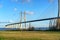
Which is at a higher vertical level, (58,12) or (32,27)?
(58,12)

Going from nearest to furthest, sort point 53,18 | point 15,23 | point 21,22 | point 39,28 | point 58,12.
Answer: point 58,12 → point 53,18 → point 39,28 → point 21,22 → point 15,23

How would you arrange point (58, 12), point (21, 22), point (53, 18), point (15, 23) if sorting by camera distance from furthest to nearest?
1. point (15, 23)
2. point (21, 22)
3. point (53, 18)
4. point (58, 12)

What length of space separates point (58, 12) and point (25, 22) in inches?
653

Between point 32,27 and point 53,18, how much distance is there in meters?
10.7

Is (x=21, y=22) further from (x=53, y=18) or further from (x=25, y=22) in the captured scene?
(x=53, y=18)

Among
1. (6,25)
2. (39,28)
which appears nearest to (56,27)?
(39,28)

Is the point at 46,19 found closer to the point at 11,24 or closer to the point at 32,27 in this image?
the point at 32,27

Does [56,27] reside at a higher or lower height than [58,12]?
lower

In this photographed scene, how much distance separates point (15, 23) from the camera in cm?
6738

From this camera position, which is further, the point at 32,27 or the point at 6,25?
the point at 6,25

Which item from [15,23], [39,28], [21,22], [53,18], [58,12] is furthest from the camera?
[15,23]

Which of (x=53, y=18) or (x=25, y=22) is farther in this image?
(x=25, y=22)

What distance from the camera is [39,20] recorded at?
56.2 m

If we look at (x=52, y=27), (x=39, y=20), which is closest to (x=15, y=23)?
(x=39, y=20)
